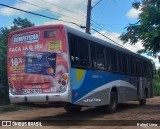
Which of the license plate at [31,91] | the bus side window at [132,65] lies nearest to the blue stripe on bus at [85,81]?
the license plate at [31,91]

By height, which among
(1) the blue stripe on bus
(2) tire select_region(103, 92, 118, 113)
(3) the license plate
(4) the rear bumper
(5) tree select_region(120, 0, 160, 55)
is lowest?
(2) tire select_region(103, 92, 118, 113)

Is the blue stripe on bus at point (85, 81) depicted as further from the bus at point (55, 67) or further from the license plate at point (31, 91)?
the license plate at point (31, 91)

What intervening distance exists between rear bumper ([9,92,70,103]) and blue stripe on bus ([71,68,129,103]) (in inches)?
19.2

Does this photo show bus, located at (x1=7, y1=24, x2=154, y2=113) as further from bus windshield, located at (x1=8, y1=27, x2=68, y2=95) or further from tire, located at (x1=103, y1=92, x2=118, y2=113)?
tire, located at (x1=103, y1=92, x2=118, y2=113)

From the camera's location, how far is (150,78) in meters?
24.6

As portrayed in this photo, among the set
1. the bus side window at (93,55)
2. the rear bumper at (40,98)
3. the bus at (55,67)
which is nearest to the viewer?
the rear bumper at (40,98)

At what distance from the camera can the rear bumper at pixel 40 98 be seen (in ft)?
39.5

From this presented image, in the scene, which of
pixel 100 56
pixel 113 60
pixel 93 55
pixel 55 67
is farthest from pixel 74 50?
pixel 113 60

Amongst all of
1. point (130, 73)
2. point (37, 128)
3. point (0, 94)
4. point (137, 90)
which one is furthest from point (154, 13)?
point (0, 94)

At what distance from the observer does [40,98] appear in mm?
12352

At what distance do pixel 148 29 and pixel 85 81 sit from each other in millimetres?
5614

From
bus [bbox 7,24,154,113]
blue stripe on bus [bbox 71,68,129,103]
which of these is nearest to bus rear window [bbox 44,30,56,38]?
bus [bbox 7,24,154,113]

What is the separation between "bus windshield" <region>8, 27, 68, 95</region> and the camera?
484 inches

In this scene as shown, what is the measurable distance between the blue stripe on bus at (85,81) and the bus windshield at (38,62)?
0.55m
